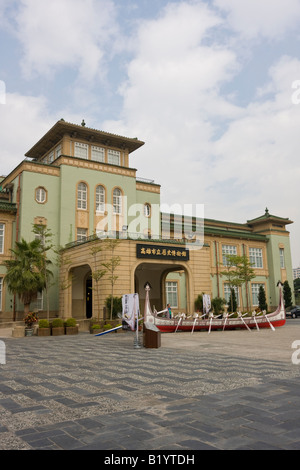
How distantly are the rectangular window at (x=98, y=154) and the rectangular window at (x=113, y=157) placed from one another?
588 mm

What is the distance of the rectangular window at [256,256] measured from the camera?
44.8 meters

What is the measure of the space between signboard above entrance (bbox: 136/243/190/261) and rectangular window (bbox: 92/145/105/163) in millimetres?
11806

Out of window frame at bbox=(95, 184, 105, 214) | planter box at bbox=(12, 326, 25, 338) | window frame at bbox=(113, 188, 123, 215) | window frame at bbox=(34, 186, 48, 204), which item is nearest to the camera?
planter box at bbox=(12, 326, 25, 338)

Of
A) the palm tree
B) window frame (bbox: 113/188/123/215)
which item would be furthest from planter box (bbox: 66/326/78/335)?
window frame (bbox: 113/188/123/215)

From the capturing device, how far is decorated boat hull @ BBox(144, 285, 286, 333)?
Result: 71.0 ft

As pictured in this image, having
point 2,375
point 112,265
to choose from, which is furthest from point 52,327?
point 2,375

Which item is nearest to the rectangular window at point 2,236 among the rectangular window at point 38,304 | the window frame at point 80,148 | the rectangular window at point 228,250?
the rectangular window at point 38,304

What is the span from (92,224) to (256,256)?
22.0 m

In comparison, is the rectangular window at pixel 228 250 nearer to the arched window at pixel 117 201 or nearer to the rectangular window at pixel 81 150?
the arched window at pixel 117 201

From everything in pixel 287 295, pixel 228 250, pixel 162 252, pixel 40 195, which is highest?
pixel 40 195

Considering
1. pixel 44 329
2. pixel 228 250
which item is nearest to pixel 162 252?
pixel 44 329

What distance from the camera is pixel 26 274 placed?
24422 mm

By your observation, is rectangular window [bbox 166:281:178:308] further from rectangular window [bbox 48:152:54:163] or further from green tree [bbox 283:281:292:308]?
rectangular window [bbox 48:152:54:163]

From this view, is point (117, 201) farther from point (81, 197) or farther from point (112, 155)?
point (112, 155)
